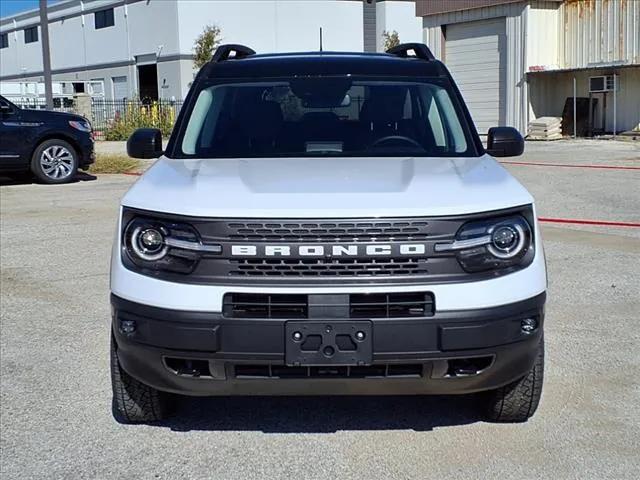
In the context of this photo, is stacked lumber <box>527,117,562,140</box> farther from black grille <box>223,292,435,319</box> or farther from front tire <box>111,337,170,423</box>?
black grille <box>223,292,435,319</box>

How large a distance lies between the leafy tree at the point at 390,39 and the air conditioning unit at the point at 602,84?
777 inches

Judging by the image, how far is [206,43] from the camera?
4175 cm

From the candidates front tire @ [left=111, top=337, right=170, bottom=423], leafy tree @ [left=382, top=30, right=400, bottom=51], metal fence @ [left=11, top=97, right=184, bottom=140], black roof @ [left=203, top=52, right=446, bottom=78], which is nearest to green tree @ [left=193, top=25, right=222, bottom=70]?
metal fence @ [left=11, top=97, right=184, bottom=140]

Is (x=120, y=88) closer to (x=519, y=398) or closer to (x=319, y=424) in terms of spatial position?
(x=319, y=424)

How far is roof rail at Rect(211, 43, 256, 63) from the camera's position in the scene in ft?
17.2

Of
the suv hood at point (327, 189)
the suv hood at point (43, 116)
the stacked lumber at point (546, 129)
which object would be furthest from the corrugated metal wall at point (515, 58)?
the suv hood at point (327, 189)

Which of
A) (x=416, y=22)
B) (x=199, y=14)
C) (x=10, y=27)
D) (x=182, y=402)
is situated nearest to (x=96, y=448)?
(x=182, y=402)

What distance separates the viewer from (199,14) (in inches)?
1702

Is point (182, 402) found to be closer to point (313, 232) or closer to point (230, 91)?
point (313, 232)

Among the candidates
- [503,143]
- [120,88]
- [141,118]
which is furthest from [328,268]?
[120,88]

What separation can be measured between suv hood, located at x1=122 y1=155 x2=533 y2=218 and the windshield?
15.8 inches

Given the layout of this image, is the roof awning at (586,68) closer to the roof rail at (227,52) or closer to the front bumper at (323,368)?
the roof rail at (227,52)

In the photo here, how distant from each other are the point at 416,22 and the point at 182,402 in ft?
152

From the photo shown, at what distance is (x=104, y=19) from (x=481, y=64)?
1180 inches
